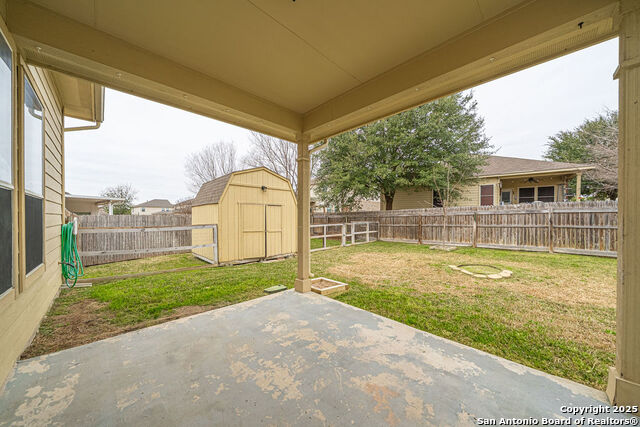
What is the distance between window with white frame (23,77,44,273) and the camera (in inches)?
85.5

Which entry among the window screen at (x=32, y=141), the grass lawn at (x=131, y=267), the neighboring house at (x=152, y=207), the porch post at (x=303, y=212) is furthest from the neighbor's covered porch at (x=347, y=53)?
the neighboring house at (x=152, y=207)

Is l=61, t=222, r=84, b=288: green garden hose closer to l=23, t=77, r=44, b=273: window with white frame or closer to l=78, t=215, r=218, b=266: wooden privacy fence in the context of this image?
l=23, t=77, r=44, b=273: window with white frame

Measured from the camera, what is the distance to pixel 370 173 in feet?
39.6

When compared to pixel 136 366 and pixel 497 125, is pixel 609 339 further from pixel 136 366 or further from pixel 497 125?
pixel 497 125

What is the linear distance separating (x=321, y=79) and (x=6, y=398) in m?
3.50

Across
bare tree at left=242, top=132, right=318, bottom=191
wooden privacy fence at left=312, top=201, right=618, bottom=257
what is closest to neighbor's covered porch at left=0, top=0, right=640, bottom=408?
wooden privacy fence at left=312, top=201, right=618, bottom=257

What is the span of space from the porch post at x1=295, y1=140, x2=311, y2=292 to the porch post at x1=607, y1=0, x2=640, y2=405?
298 centimetres

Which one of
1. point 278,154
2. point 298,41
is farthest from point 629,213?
point 278,154

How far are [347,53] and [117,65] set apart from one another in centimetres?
188

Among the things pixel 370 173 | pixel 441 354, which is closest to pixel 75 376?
pixel 441 354

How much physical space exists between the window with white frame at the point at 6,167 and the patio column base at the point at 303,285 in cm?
290

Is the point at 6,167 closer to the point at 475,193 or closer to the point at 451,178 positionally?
the point at 451,178

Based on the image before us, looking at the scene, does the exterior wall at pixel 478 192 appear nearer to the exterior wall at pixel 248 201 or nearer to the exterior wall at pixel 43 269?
the exterior wall at pixel 248 201

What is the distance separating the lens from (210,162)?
61.2 ft
